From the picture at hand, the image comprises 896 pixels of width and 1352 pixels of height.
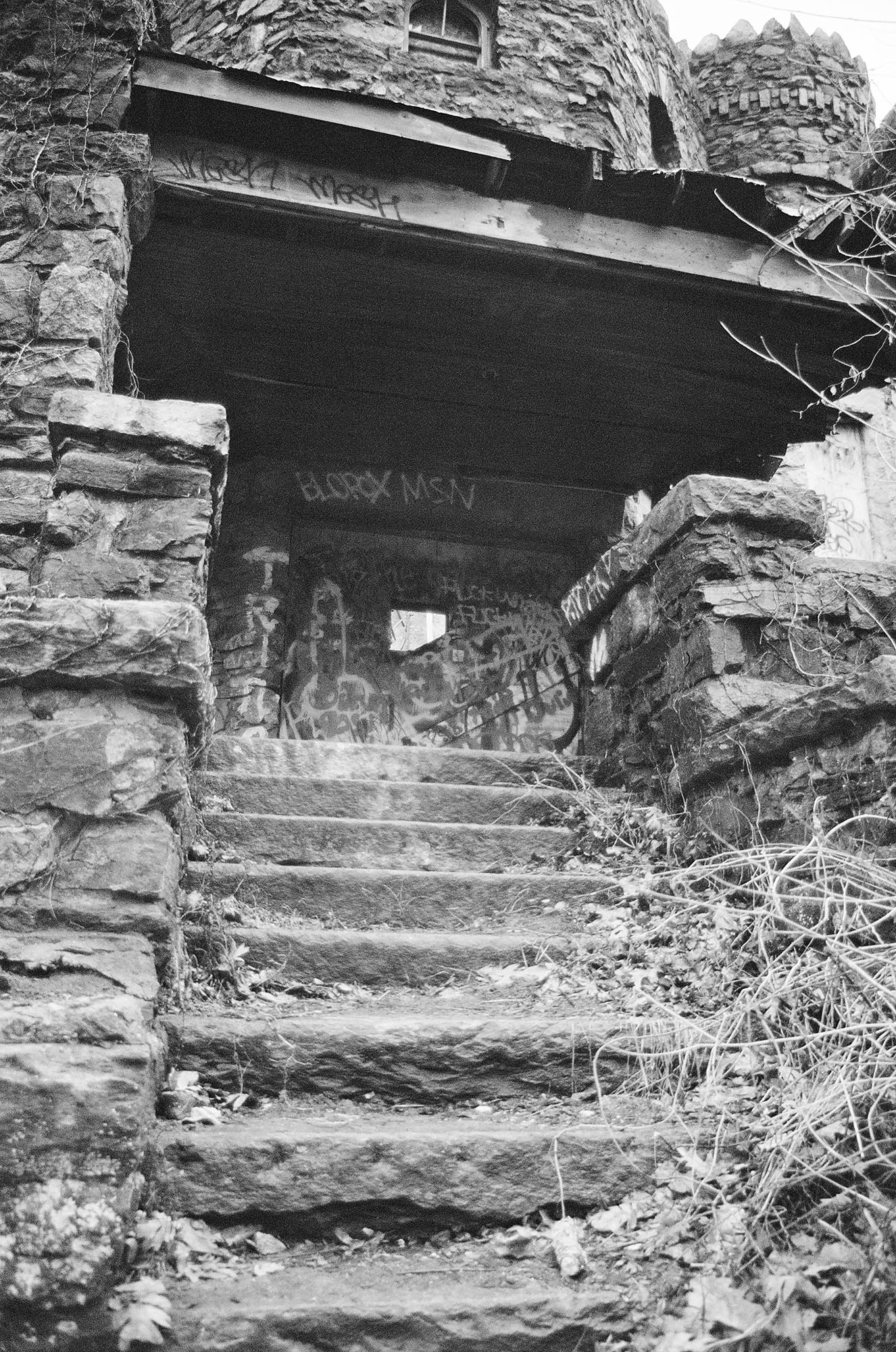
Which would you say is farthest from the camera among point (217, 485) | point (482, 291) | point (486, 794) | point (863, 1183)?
point (482, 291)

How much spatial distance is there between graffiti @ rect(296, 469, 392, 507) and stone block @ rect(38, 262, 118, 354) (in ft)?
10.1

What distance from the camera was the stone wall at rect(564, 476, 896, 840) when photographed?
10.5 feet

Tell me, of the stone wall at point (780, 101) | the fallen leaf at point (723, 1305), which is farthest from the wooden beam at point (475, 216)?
the stone wall at point (780, 101)

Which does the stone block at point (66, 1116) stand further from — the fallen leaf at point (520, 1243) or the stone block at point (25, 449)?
the stone block at point (25, 449)

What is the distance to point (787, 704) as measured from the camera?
3.14 metres

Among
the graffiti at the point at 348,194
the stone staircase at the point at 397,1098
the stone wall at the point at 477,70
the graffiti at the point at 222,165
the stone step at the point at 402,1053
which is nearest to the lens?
the stone staircase at the point at 397,1098

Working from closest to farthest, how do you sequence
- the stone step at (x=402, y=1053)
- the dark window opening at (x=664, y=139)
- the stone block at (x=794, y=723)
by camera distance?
the stone step at (x=402, y=1053)
the stone block at (x=794, y=723)
the dark window opening at (x=664, y=139)

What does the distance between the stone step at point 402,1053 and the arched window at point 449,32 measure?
7.01 meters

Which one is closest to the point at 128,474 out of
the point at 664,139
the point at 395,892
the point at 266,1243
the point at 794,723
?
the point at 395,892

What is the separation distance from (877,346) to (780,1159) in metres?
5.71

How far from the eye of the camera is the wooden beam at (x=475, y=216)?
16.9 ft

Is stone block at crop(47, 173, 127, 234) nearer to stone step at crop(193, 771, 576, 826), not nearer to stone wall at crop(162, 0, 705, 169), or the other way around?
stone step at crop(193, 771, 576, 826)

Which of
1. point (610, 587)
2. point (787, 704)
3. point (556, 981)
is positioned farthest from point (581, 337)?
point (556, 981)

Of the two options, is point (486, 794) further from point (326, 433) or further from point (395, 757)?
point (326, 433)
